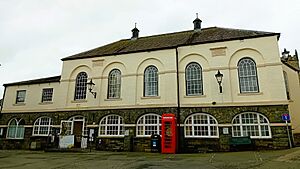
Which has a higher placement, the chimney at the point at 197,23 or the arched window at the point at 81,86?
the chimney at the point at 197,23

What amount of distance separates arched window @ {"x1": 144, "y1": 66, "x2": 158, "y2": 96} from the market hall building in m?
0.08

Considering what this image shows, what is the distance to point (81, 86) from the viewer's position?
19781 mm

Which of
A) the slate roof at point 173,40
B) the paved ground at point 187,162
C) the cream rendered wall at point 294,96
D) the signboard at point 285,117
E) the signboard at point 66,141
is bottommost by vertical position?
the paved ground at point 187,162

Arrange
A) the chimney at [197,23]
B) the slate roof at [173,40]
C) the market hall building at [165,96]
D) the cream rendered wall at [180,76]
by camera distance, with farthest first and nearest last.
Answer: the chimney at [197,23], the slate roof at [173,40], the cream rendered wall at [180,76], the market hall building at [165,96]

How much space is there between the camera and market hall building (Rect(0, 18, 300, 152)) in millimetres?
15031

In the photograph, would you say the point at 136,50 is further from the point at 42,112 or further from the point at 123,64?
the point at 42,112

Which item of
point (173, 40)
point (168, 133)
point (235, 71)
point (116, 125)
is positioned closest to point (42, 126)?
point (116, 125)

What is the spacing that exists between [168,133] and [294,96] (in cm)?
1131

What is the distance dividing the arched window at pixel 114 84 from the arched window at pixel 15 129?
353 inches

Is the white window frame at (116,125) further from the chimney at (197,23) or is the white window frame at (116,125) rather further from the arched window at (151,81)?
the chimney at (197,23)

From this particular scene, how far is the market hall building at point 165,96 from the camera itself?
49.3ft

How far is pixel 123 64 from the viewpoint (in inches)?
752

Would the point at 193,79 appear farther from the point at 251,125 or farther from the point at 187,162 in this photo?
the point at 187,162

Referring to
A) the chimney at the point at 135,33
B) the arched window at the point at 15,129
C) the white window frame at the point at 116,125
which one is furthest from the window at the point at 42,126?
the chimney at the point at 135,33
